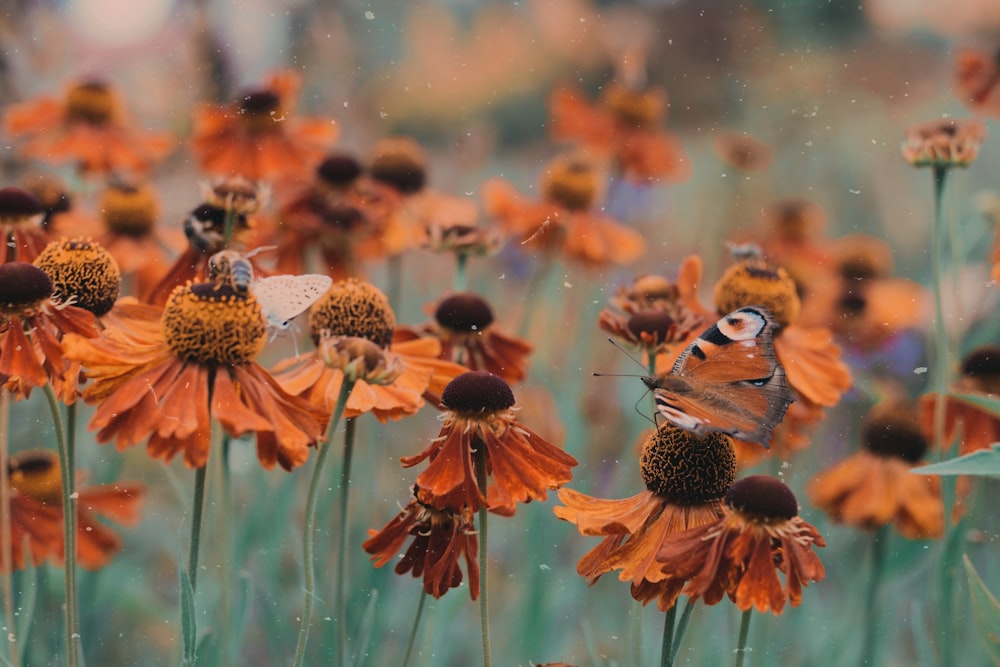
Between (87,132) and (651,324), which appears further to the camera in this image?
(87,132)

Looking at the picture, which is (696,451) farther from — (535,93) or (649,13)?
(649,13)

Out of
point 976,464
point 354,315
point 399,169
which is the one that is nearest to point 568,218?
point 399,169

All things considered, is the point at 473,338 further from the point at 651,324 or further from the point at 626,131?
the point at 626,131

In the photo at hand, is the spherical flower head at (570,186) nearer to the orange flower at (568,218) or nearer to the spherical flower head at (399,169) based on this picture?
the orange flower at (568,218)

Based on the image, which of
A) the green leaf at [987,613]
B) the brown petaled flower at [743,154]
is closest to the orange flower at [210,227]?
the green leaf at [987,613]

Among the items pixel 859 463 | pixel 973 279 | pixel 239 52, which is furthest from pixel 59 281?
pixel 973 279
